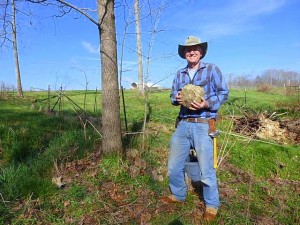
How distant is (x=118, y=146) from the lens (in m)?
5.37

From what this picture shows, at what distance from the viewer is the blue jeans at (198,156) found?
4086 millimetres

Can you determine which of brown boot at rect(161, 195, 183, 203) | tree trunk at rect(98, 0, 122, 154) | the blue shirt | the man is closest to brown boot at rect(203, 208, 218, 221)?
the man

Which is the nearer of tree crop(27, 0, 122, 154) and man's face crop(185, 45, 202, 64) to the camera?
man's face crop(185, 45, 202, 64)

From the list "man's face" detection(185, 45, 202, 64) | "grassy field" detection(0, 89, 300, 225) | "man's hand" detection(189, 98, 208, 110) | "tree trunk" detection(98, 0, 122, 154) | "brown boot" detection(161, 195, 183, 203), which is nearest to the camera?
"man's hand" detection(189, 98, 208, 110)

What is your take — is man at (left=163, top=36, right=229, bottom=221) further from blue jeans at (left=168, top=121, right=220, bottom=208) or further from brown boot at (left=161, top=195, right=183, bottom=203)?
brown boot at (left=161, top=195, right=183, bottom=203)

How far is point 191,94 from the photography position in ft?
13.2

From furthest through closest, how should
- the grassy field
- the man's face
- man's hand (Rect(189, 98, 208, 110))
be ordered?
the man's face
the grassy field
man's hand (Rect(189, 98, 208, 110))

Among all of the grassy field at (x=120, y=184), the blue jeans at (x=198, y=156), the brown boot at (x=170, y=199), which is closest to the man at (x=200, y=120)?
the blue jeans at (x=198, y=156)

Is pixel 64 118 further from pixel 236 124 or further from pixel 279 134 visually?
pixel 279 134

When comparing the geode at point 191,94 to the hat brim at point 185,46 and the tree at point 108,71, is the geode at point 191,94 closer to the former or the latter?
the hat brim at point 185,46

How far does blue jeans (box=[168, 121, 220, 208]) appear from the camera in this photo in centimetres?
409

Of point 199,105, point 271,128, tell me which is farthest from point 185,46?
point 271,128

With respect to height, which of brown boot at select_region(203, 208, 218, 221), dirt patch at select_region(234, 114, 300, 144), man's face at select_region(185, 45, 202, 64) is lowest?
brown boot at select_region(203, 208, 218, 221)

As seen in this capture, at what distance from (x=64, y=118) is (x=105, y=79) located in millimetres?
4485
